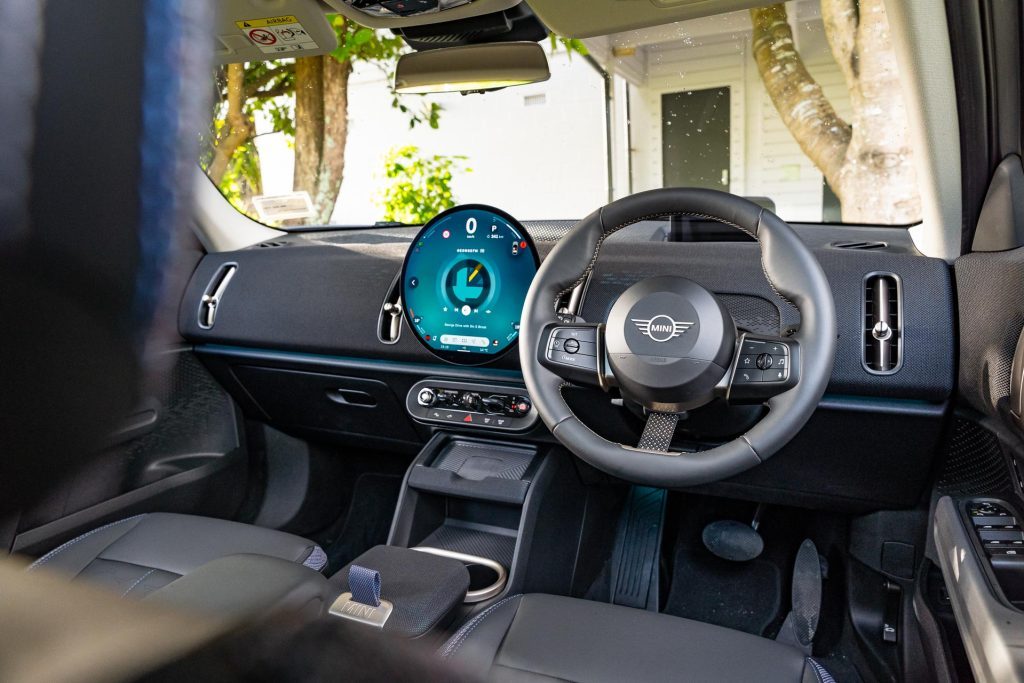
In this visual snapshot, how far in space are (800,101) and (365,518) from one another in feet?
6.75

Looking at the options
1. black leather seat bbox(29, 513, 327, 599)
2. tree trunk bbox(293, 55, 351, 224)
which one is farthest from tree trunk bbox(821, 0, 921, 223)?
tree trunk bbox(293, 55, 351, 224)

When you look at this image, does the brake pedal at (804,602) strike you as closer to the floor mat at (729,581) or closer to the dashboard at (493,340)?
the floor mat at (729,581)

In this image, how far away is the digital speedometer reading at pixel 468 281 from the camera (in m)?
2.04

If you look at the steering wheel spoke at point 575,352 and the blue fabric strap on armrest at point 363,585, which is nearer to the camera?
the blue fabric strap on armrest at point 363,585

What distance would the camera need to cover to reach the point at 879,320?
1732mm

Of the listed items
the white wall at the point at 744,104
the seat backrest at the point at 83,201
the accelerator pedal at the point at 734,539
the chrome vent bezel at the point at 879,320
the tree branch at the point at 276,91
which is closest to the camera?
the seat backrest at the point at 83,201

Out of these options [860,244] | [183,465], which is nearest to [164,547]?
[183,465]

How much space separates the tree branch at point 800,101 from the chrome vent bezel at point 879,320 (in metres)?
0.77

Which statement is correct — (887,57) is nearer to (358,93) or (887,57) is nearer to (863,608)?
(863,608)

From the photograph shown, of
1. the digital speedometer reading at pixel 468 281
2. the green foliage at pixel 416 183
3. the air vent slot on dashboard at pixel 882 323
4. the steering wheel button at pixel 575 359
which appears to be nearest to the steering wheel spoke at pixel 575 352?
the steering wheel button at pixel 575 359

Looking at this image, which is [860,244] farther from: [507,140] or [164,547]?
[507,140]

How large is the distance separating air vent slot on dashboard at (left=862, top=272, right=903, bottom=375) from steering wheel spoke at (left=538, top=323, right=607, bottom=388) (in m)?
0.63

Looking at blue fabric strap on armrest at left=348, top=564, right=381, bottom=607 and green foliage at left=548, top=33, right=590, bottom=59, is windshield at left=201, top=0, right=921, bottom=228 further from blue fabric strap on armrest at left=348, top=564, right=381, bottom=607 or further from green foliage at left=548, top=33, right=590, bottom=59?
blue fabric strap on armrest at left=348, top=564, right=381, bottom=607

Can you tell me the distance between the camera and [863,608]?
2.17 m
